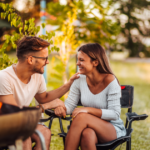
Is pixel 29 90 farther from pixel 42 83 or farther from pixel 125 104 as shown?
pixel 125 104

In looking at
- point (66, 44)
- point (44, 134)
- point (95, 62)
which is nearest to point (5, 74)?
point (44, 134)

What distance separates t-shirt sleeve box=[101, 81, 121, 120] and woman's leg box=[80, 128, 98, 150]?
21 centimetres

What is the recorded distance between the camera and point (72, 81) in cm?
253

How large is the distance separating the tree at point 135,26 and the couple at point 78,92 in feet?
62.1

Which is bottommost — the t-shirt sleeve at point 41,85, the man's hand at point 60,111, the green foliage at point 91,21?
the man's hand at point 60,111

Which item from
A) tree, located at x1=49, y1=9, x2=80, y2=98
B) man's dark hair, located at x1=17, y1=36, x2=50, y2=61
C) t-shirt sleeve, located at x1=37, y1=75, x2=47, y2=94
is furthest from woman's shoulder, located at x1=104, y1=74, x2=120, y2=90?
tree, located at x1=49, y1=9, x2=80, y2=98

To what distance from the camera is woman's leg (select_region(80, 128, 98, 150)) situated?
6.41ft

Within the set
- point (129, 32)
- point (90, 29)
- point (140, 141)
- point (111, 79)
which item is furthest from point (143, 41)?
point (111, 79)

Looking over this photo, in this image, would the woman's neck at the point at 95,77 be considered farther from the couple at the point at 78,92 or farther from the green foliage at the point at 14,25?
the green foliage at the point at 14,25

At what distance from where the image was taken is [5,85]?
1946mm

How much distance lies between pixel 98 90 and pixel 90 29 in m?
3.09

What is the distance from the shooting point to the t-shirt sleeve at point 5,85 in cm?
194

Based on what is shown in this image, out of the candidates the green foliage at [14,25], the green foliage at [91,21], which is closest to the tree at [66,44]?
the green foliage at [91,21]

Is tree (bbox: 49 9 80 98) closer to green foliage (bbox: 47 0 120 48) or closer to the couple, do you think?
green foliage (bbox: 47 0 120 48)
